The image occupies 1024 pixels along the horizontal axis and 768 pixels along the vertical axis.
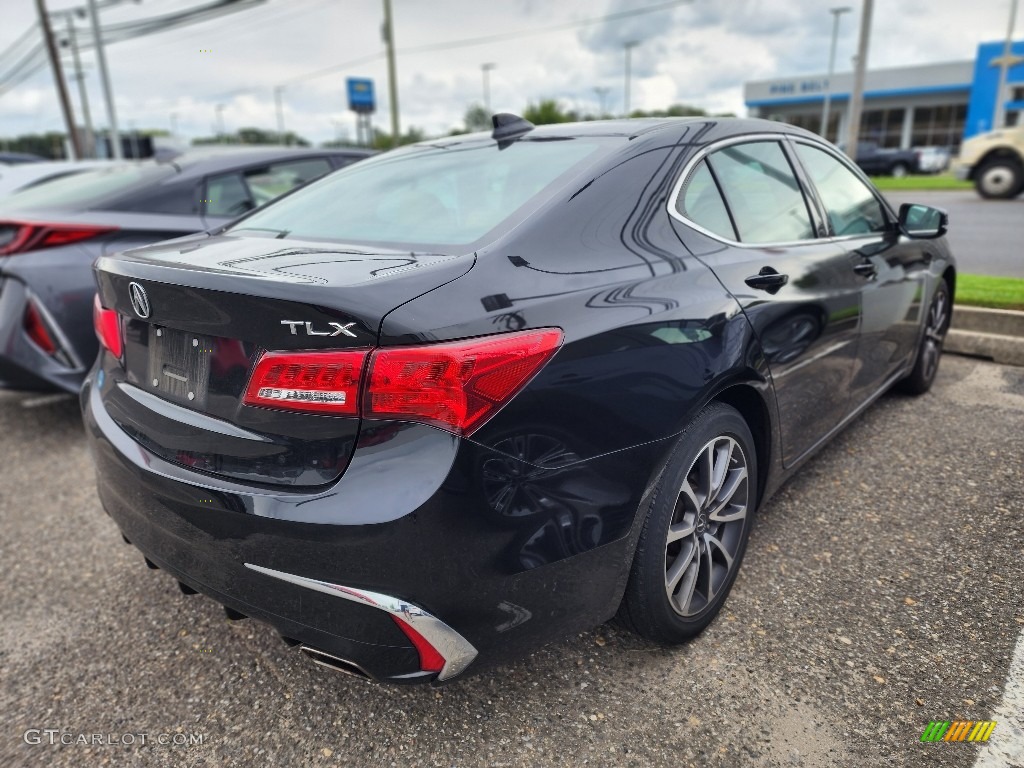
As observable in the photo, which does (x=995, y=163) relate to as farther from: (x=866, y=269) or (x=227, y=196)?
(x=227, y=196)

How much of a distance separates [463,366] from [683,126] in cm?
140

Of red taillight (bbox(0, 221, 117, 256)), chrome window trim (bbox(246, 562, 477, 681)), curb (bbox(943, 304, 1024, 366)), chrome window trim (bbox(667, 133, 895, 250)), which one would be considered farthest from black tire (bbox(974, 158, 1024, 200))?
chrome window trim (bbox(246, 562, 477, 681))

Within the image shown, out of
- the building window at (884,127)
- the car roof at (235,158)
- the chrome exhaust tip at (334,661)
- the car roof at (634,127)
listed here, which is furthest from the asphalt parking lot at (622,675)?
the building window at (884,127)

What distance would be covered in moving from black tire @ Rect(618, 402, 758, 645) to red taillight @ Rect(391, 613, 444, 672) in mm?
593

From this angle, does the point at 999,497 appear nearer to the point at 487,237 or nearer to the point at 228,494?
the point at 487,237

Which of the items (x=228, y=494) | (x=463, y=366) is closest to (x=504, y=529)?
(x=463, y=366)

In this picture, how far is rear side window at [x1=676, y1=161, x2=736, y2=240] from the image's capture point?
7.38 ft

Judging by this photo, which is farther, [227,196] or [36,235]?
[227,196]

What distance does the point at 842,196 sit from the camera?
3174 millimetres

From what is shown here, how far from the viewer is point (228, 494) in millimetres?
1648

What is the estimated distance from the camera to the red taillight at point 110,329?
2123 millimetres

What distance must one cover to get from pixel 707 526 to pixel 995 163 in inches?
644

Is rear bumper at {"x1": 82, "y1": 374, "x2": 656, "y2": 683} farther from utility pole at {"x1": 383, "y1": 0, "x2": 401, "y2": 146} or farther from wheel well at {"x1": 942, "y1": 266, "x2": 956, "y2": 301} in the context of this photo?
utility pole at {"x1": 383, "y1": 0, "x2": 401, "y2": 146}

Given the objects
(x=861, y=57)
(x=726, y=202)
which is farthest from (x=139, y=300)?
(x=861, y=57)
